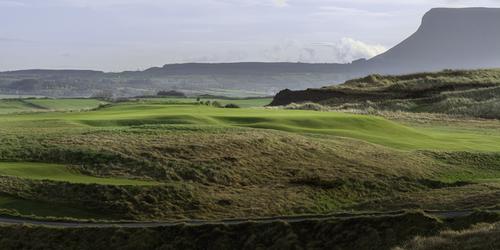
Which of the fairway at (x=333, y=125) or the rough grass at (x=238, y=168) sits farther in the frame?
the fairway at (x=333, y=125)

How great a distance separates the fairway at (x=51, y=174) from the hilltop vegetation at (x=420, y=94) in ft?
172

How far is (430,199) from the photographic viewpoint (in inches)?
1163

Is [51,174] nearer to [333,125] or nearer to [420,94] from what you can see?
[333,125]

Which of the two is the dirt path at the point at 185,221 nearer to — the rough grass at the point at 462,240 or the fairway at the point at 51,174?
the rough grass at the point at 462,240

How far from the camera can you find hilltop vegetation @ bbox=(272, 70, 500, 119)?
256 ft

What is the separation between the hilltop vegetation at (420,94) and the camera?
256 ft

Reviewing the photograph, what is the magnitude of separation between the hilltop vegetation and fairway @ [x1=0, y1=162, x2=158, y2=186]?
5248 cm

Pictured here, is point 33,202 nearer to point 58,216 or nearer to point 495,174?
point 58,216

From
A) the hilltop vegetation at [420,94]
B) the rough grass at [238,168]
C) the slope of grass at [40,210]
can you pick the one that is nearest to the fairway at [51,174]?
the rough grass at [238,168]

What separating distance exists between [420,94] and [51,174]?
6636 cm

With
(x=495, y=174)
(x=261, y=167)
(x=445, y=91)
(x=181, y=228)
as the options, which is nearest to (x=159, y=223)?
(x=181, y=228)

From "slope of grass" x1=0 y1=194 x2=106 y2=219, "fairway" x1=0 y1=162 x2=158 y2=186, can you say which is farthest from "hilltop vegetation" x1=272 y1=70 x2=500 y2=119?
"slope of grass" x1=0 y1=194 x2=106 y2=219

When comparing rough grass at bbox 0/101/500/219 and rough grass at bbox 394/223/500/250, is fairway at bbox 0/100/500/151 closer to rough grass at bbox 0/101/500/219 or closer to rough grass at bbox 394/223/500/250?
rough grass at bbox 0/101/500/219

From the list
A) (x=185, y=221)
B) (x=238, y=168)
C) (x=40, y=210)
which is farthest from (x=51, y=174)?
(x=238, y=168)
